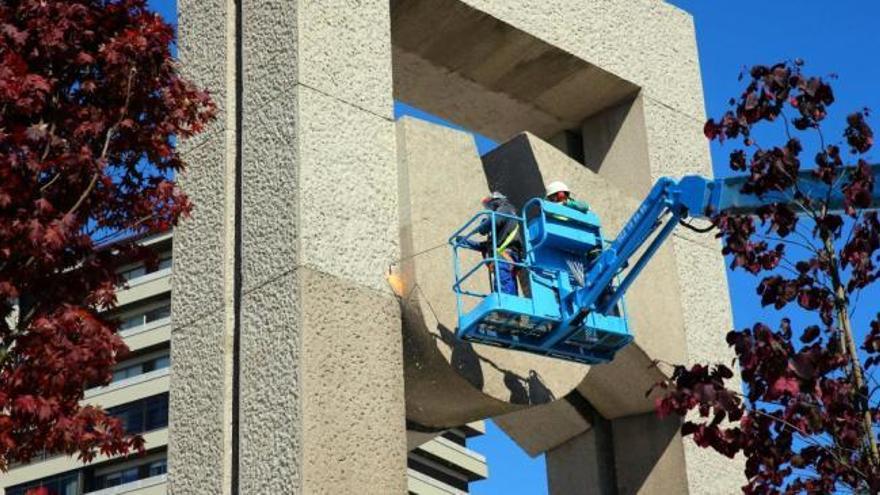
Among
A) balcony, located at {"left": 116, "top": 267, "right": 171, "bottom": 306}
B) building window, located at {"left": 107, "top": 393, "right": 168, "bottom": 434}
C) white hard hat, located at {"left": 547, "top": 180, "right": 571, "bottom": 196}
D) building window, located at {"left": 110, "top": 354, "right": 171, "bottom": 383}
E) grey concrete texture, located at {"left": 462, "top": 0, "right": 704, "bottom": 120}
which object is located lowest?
white hard hat, located at {"left": 547, "top": 180, "right": 571, "bottom": 196}

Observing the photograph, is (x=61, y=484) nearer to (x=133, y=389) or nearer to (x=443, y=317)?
(x=133, y=389)

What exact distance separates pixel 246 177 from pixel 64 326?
14.4 ft

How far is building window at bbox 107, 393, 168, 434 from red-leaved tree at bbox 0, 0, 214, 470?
7273 cm

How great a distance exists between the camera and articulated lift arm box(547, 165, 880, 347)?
43.1 ft

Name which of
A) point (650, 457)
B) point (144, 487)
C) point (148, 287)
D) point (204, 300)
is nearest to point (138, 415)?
point (144, 487)

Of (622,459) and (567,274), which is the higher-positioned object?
(567,274)

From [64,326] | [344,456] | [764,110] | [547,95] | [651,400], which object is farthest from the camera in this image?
[547,95]

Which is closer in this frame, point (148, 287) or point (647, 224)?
point (647, 224)

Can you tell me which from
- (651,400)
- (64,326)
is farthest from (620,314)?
(64,326)

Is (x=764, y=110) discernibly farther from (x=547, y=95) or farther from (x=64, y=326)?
(x=547, y=95)

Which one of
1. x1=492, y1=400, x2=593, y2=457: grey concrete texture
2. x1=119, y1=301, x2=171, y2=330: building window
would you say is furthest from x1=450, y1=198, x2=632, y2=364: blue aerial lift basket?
x1=119, y1=301, x2=171, y2=330: building window

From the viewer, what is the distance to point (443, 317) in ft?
42.4

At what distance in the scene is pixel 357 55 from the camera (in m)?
13.5

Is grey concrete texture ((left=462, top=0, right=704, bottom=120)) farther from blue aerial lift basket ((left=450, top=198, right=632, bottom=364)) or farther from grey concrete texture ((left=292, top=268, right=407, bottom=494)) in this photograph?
grey concrete texture ((left=292, top=268, right=407, bottom=494))
